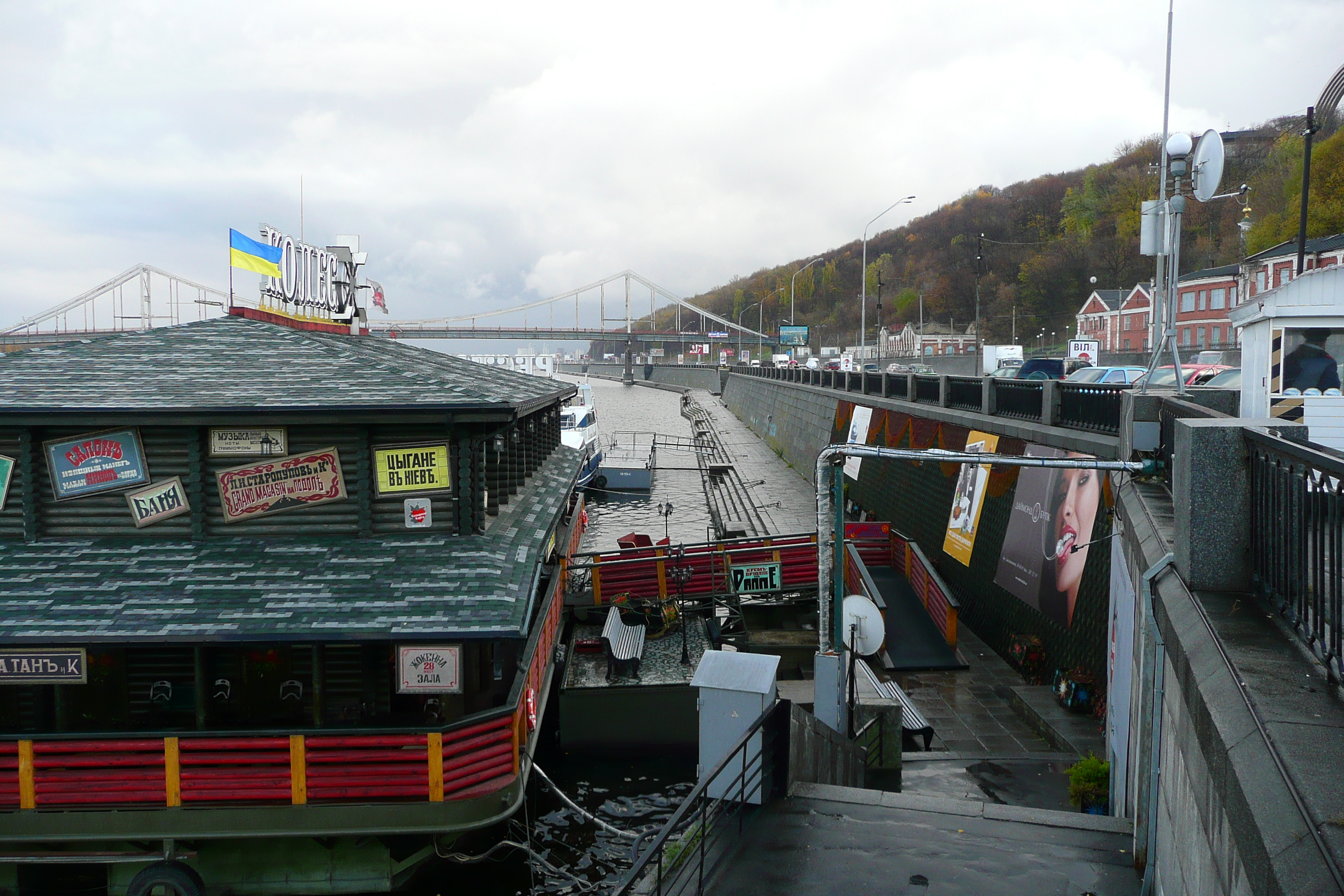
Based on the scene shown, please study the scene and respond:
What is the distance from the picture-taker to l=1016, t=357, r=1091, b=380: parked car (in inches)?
1497

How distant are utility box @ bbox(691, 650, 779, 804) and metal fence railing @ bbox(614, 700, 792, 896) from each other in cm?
2

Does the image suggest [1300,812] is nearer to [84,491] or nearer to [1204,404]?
[1204,404]

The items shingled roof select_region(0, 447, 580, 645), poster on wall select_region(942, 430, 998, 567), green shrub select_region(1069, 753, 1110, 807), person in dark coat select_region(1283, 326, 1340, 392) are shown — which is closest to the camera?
green shrub select_region(1069, 753, 1110, 807)

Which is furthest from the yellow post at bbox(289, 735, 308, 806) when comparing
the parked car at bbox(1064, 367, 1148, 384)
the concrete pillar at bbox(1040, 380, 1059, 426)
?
the parked car at bbox(1064, 367, 1148, 384)

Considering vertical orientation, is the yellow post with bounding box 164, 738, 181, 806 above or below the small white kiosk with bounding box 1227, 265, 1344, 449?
below

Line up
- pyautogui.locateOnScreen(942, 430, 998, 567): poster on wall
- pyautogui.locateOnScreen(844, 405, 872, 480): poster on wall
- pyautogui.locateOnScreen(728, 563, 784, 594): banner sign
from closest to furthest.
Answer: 1. pyautogui.locateOnScreen(942, 430, 998, 567): poster on wall
2. pyautogui.locateOnScreen(728, 563, 784, 594): banner sign
3. pyautogui.locateOnScreen(844, 405, 872, 480): poster on wall

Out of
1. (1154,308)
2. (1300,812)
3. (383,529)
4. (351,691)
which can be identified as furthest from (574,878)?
(1154,308)

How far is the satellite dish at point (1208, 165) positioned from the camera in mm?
10719

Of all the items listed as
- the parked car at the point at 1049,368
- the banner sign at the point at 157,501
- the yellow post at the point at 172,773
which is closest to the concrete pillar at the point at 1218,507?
the yellow post at the point at 172,773

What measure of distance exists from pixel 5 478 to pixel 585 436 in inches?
1325

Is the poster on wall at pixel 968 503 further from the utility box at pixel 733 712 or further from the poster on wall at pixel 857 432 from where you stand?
the utility box at pixel 733 712

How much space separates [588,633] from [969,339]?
94.2m

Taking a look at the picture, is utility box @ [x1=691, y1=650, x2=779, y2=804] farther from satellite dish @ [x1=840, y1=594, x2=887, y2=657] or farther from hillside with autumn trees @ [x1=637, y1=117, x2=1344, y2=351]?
hillside with autumn trees @ [x1=637, y1=117, x2=1344, y2=351]

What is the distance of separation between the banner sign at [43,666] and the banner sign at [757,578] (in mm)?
11345
